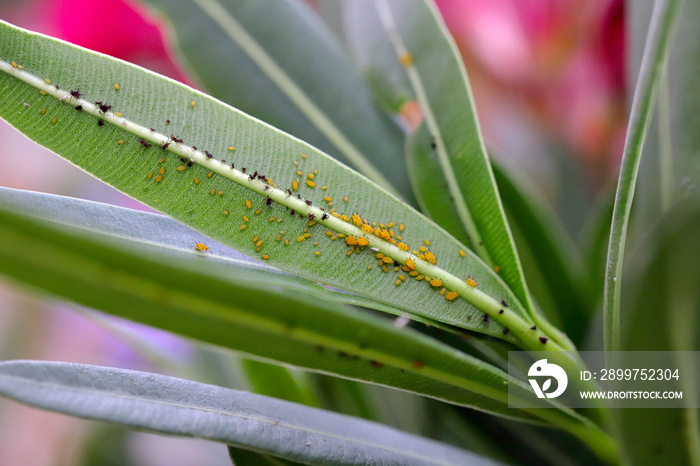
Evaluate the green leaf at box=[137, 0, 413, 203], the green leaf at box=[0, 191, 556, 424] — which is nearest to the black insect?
the green leaf at box=[0, 191, 556, 424]

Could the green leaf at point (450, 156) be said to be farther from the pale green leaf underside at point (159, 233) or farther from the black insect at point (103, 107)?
the black insect at point (103, 107)

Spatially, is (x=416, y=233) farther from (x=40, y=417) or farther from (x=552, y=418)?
(x=40, y=417)

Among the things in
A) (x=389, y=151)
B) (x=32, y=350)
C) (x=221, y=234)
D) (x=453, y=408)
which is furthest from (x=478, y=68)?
(x=32, y=350)

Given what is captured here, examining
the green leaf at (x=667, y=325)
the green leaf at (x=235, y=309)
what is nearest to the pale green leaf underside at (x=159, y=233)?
the green leaf at (x=235, y=309)

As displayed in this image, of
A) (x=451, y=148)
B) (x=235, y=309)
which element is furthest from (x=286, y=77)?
(x=235, y=309)

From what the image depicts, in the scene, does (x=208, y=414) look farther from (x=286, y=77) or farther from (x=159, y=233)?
(x=286, y=77)

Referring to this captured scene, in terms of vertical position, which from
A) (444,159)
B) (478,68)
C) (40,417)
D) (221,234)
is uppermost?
(478,68)
